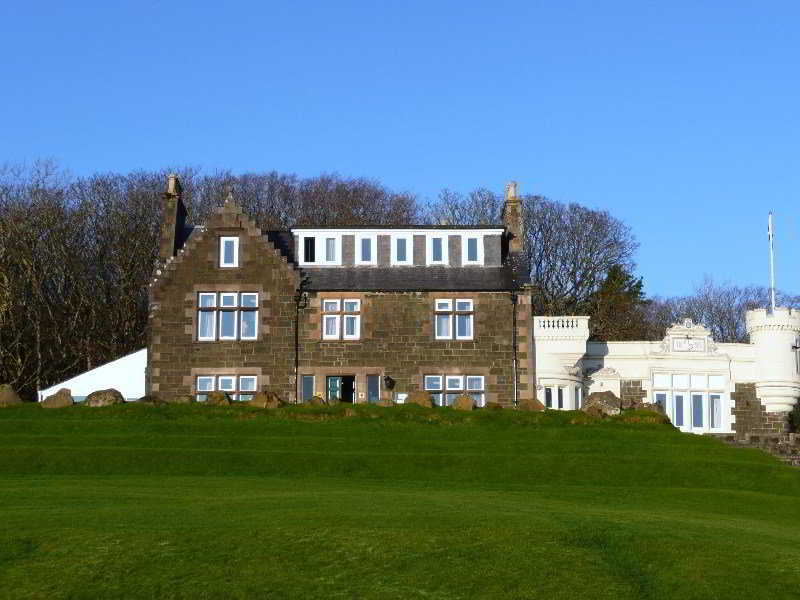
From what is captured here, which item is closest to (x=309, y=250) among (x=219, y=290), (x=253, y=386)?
(x=219, y=290)

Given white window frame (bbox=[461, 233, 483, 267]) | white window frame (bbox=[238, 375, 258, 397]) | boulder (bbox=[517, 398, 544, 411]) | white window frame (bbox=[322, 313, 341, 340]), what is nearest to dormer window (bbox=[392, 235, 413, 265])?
white window frame (bbox=[461, 233, 483, 267])

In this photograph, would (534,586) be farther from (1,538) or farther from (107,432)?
(107,432)

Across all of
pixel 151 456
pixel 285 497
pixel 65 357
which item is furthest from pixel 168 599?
pixel 65 357

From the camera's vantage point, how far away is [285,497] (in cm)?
2575

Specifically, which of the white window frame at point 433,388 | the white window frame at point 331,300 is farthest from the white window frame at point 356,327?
the white window frame at point 433,388

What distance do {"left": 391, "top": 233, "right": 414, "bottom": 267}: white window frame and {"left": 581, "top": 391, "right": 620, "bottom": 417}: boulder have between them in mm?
13866

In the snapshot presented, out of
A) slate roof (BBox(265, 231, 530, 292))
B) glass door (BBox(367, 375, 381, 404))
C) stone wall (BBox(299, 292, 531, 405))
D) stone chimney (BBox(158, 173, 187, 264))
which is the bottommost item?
glass door (BBox(367, 375, 381, 404))

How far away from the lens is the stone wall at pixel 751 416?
58.6 meters

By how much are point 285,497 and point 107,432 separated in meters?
14.1

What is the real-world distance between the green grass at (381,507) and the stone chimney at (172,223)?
1602cm

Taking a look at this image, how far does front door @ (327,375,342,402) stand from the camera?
54.1m

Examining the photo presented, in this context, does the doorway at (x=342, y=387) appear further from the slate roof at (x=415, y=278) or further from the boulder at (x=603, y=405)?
the boulder at (x=603, y=405)

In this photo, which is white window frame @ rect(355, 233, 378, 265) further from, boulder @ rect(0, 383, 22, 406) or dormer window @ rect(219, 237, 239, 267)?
boulder @ rect(0, 383, 22, 406)

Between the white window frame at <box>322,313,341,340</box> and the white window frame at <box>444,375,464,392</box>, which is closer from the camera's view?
the white window frame at <box>444,375,464,392</box>
